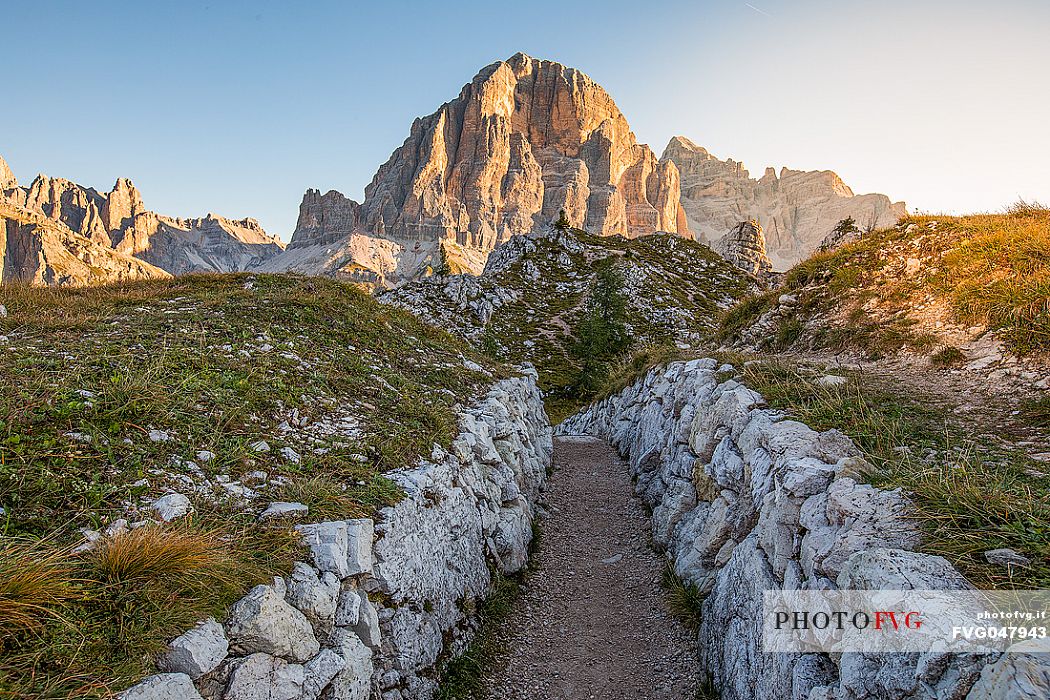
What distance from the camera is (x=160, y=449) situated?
6086 millimetres

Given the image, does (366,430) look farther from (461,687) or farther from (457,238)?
(457,238)

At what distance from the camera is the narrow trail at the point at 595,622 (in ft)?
25.2

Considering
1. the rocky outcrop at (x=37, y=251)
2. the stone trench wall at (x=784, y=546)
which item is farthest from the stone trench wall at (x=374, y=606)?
the rocky outcrop at (x=37, y=251)

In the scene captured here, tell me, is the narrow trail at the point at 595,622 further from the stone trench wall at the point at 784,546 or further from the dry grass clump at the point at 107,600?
the dry grass clump at the point at 107,600

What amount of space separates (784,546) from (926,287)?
11110 millimetres

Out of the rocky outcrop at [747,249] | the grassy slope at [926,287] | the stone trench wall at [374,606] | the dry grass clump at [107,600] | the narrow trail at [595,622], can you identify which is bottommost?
the narrow trail at [595,622]

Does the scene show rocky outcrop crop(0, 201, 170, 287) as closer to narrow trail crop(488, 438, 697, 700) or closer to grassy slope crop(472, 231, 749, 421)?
grassy slope crop(472, 231, 749, 421)

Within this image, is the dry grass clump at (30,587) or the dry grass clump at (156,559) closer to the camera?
the dry grass clump at (30,587)

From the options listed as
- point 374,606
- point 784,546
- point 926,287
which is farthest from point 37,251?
point 926,287

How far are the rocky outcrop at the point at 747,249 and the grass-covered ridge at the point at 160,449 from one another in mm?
95970

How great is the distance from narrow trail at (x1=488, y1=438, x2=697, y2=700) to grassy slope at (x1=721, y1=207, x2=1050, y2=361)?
8.19 metres

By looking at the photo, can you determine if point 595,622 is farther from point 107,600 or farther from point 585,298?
point 585,298

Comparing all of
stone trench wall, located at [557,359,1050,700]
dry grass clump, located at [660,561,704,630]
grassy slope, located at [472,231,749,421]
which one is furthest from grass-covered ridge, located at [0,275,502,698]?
grassy slope, located at [472,231,749,421]

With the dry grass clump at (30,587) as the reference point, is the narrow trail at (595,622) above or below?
below
